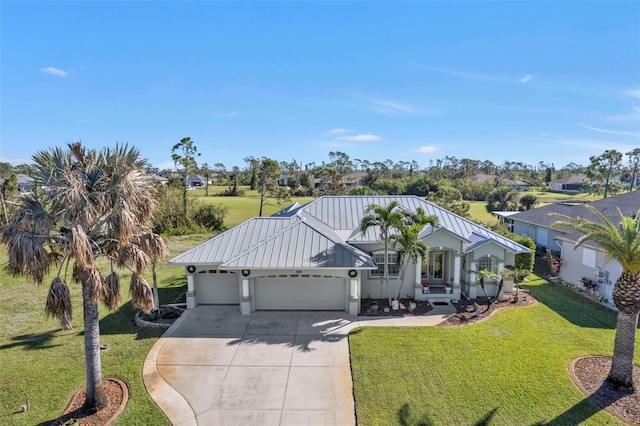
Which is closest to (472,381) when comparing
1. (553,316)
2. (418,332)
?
(418,332)

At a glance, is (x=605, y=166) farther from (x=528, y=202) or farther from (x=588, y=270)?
(x=588, y=270)

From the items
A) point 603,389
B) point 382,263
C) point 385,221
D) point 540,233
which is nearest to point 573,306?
point 603,389

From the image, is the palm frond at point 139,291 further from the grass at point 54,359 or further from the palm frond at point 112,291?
the grass at point 54,359

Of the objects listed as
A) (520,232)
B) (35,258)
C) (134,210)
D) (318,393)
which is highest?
(134,210)

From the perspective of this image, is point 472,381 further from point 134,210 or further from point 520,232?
point 520,232

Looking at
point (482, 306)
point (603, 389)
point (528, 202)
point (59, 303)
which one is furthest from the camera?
point (528, 202)

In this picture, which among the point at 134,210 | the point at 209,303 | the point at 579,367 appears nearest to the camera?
the point at 134,210

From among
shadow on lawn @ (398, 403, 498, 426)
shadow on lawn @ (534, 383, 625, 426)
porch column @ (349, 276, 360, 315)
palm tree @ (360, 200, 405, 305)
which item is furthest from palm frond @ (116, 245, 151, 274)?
shadow on lawn @ (534, 383, 625, 426)
